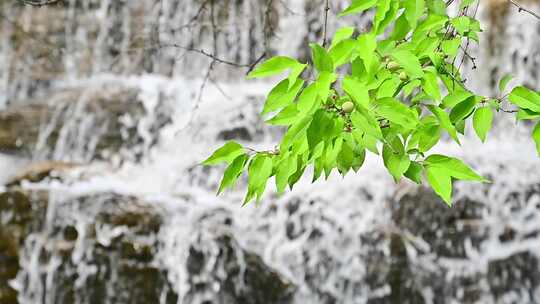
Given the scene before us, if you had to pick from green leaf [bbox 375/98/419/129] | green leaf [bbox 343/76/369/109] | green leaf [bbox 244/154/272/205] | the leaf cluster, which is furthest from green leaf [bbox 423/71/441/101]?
green leaf [bbox 244/154/272/205]

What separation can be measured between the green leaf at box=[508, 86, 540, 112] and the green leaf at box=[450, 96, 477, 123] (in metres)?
0.08

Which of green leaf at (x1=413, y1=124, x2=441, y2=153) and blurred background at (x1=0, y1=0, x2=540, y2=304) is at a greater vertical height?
green leaf at (x1=413, y1=124, x2=441, y2=153)

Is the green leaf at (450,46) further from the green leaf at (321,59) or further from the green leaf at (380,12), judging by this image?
the green leaf at (321,59)

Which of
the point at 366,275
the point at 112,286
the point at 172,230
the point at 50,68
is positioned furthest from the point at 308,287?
the point at 50,68

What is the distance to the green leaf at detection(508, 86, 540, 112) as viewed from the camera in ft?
4.29

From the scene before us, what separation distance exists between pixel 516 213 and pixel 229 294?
1811mm

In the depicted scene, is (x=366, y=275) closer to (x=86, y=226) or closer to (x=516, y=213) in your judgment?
(x=516, y=213)

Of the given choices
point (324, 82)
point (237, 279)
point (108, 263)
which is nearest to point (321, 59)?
point (324, 82)

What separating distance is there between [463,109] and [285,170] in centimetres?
36

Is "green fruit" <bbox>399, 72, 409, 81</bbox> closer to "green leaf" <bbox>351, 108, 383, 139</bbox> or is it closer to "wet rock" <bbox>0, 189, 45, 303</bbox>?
"green leaf" <bbox>351, 108, 383, 139</bbox>

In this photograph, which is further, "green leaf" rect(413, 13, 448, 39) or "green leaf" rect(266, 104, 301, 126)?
"green leaf" rect(413, 13, 448, 39)

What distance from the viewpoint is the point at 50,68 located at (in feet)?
23.5

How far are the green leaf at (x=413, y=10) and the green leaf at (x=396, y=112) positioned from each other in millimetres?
243

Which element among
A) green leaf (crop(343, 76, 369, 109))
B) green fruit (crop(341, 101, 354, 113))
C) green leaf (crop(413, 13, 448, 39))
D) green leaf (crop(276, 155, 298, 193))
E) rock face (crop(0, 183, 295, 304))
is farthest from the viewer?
rock face (crop(0, 183, 295, 304))
